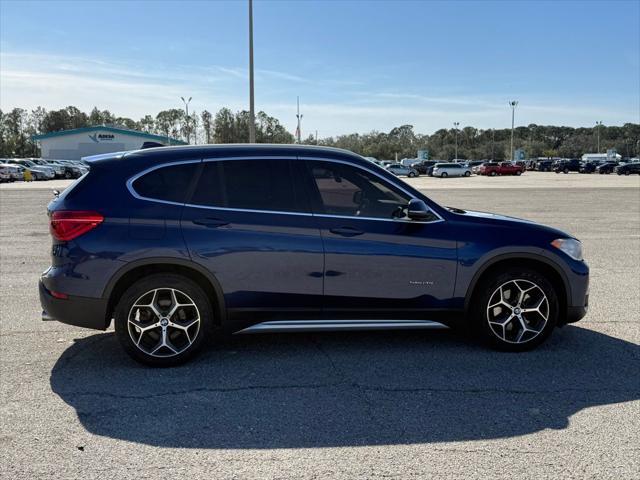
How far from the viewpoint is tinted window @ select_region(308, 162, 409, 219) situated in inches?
191

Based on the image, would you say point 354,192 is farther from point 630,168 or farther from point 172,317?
point 630,168

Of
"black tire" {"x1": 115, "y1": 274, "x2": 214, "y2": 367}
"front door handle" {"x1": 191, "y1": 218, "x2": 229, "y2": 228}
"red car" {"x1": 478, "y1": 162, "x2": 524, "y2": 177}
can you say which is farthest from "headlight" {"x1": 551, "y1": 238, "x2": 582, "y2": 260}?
"red car" {"x1": 478, "y1": 162, "x2": 524, "y2": 177}

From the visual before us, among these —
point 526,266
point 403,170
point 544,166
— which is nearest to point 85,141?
point 403,170

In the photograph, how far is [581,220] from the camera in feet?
52.3

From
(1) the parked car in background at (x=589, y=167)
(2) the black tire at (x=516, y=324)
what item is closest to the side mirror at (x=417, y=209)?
(2) the black tire at (x=516, y=324)

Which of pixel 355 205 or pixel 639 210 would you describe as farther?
pixel 639 210

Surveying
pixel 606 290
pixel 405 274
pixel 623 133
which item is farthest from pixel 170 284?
pixel 623 133

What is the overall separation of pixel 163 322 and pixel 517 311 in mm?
2998

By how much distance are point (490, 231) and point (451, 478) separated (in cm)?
243

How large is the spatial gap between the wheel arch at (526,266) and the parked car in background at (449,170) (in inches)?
2379

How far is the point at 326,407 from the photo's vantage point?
12.9 ft

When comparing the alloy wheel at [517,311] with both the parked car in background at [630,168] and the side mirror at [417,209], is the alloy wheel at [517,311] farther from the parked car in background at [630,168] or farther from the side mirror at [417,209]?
the parked car in background at [630,168]

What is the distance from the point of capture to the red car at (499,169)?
68.4 meters

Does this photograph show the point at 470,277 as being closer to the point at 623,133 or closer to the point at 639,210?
the point at 639,210
